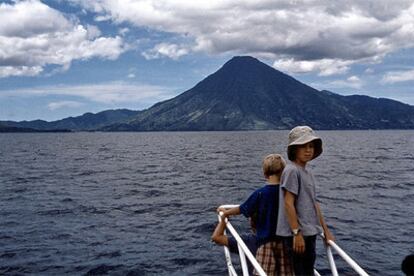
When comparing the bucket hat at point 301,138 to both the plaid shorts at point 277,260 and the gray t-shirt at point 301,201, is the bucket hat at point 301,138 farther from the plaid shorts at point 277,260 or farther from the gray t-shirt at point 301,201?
the plaid shorts at point 277,260

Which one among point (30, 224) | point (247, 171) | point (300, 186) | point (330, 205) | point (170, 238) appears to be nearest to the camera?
point (300, 186)

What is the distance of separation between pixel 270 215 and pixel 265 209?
0.36 feet

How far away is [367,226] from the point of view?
62.2 feet

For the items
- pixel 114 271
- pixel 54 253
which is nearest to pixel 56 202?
pixel 54 253

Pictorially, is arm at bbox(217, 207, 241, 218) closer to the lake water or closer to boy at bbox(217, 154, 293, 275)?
boy at bbox(217, 154, 293, 275)

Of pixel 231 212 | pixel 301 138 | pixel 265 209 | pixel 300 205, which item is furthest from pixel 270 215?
pixel 301 138

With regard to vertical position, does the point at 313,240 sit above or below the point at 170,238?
above

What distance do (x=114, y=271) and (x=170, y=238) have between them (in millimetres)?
4012

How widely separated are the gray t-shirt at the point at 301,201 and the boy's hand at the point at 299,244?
138mm

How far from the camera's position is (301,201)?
18.8 ft

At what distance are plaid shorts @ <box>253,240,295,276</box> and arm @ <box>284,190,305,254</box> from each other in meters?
0.40

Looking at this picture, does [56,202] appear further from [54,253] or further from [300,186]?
[300,186]

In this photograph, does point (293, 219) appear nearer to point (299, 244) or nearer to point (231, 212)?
point (299, 244)

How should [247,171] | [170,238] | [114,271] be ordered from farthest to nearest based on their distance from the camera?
[247,171], [170,238], [114,271]
